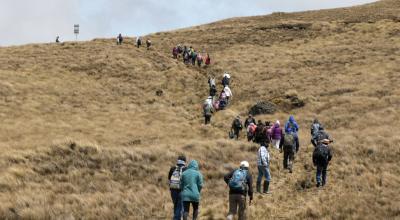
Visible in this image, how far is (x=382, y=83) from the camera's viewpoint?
39344 mm

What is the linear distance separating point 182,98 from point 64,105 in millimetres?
9548

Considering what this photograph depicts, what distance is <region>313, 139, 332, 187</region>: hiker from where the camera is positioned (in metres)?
16.6

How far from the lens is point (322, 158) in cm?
1659

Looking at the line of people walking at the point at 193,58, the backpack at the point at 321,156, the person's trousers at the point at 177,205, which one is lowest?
the person's trousers at the point at 177,205

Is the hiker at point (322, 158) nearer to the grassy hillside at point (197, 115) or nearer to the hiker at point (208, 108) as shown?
the grassy hillside at point (197, 115)

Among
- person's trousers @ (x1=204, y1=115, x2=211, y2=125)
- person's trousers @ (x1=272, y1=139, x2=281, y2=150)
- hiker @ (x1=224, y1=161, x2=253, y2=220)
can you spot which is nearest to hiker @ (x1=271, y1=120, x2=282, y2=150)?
person's trousers @ (x1=272, y1=139, x2=281, y2=150)

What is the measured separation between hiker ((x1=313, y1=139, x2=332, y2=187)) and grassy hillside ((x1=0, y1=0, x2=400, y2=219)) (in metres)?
0.38

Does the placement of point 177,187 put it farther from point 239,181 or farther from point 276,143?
point 276,143

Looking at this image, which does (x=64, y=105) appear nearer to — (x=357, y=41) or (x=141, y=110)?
(x=141, y=110)

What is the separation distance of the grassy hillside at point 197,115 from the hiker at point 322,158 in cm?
38

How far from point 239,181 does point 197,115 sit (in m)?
23.7

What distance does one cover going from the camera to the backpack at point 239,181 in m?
12.6

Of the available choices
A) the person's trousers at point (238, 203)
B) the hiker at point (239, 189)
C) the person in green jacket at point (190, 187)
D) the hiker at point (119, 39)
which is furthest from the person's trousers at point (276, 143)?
the hiker at point (119, 39)

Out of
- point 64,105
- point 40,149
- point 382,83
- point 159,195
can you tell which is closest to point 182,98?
point 64,105
